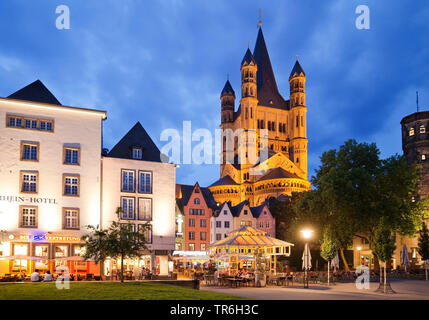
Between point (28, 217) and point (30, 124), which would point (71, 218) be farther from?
point (30, 124)

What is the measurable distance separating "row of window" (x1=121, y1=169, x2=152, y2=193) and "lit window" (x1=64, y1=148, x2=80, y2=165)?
446 centimetres

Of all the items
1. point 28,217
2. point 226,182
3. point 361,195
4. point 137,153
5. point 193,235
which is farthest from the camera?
point 226,182

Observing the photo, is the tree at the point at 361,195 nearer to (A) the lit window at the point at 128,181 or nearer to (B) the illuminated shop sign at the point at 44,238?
(A) the lit window at the point at 128,181

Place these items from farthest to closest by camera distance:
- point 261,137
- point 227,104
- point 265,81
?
point 265,81
point 227,104
point 261,137

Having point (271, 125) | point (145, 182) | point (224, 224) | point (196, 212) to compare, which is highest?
point (271, 125)

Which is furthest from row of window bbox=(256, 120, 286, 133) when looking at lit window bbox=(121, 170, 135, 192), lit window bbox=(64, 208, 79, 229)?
lit window bbox=(64, 208, 79, 229)

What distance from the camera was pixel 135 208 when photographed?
1769 inches

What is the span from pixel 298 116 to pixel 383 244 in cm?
11957

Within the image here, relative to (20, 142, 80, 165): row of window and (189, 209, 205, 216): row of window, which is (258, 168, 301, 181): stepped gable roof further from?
(20, 142, 80, 165): row of window

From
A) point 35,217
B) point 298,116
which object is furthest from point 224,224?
point 298,116

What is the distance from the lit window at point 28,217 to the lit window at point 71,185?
305 cm
